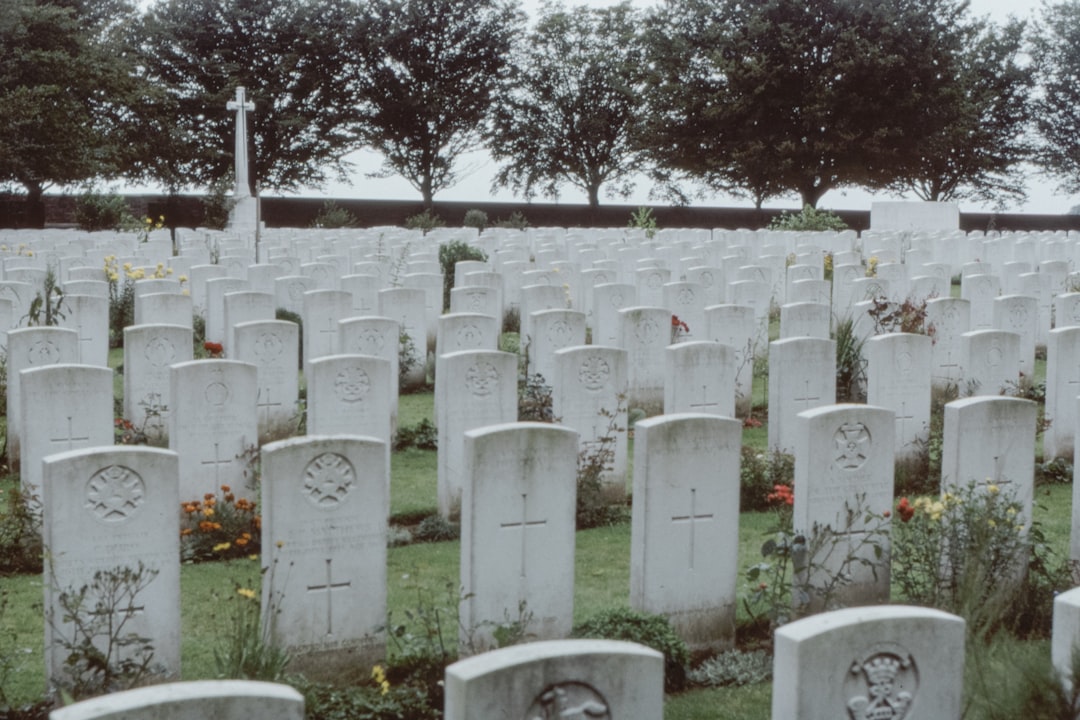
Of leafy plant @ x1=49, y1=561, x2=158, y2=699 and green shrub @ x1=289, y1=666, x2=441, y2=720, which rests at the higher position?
leafy plant @ x1=49, y1=561, x2=158, y2=699

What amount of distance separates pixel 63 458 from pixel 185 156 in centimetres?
3771

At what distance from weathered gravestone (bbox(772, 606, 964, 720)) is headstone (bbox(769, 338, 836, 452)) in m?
4.94

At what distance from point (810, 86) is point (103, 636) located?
36695 mm

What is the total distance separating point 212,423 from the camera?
766 centimetres

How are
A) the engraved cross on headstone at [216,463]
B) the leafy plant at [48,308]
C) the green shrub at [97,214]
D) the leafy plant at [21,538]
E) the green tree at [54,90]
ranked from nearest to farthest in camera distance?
1. the leafy plant at [21,538]
2. the engraved cross on headstone at [216,463]
3. the leafy plant at [48,308]
4. the green tree at [54,90]
5. the green shrub at [97,214]

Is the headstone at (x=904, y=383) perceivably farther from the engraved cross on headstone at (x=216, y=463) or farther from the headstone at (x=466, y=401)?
the engraved cross on headstone at (x=216, y=463)

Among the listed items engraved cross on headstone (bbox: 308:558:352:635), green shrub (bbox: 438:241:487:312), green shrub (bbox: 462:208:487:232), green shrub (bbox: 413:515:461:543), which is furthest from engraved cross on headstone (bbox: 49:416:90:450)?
green shrub (bbox: 462:208:487:232)

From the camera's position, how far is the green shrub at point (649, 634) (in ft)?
18.6

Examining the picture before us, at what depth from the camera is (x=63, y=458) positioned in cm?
524

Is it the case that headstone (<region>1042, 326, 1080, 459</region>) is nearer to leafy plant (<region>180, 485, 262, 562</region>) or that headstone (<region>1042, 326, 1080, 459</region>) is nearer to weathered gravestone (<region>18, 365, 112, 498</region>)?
leafy plant (<region>180, 485, 262, 562</region>)

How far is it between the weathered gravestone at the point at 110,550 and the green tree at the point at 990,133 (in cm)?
4001

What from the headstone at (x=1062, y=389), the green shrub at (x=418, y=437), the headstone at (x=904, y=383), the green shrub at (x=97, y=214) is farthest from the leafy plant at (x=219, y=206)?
the headstone at (x=1062, y=389)

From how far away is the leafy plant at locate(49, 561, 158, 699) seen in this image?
5.09 meters

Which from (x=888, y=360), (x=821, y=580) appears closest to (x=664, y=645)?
(x=821, y=580)
